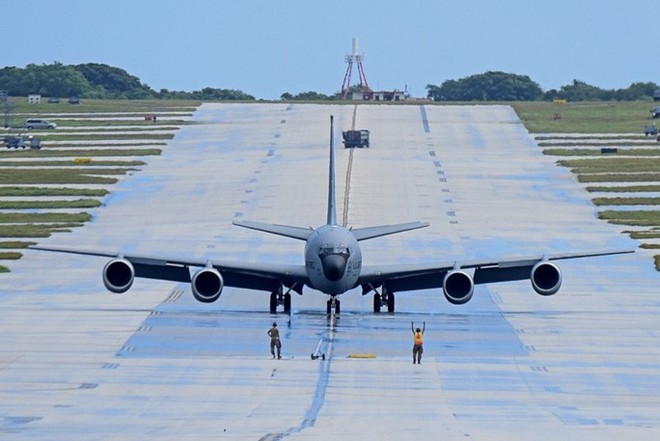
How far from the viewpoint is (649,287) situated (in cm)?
6494

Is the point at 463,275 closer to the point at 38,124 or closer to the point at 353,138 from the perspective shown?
the point at 353,138

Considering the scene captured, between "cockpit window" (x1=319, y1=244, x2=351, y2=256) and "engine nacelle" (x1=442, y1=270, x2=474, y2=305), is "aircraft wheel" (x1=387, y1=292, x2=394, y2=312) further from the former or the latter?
"cockpit window" (x1=319, y1=244, x2=351, y2=256)

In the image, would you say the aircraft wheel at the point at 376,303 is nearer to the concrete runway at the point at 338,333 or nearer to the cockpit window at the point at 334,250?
the concrete runway at the point at 338,333

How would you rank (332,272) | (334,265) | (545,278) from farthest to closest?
(545,278) < (332,272) < (334,265)

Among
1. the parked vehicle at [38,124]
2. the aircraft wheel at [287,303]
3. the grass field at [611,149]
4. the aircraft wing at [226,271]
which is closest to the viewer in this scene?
the aircraft wing at [226,271]

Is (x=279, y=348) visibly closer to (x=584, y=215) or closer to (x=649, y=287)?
(x=649, y=287)

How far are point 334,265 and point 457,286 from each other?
148 inches

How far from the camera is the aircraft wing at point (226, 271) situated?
5667 centimetres

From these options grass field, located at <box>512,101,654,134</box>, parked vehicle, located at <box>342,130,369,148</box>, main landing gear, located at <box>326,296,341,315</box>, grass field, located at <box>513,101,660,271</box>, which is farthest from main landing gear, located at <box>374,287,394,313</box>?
grass field, located at <box>512,101,654,134</box>

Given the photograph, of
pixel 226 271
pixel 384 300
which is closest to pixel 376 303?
pixel 384 300

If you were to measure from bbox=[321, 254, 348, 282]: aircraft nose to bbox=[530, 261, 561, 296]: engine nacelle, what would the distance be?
566 cm

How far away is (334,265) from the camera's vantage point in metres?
54.4

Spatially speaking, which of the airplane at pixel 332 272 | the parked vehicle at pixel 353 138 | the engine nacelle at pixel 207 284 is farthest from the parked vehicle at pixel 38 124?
the engine nacelle at pixel 207 284

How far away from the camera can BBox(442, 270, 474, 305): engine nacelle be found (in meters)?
54.6
